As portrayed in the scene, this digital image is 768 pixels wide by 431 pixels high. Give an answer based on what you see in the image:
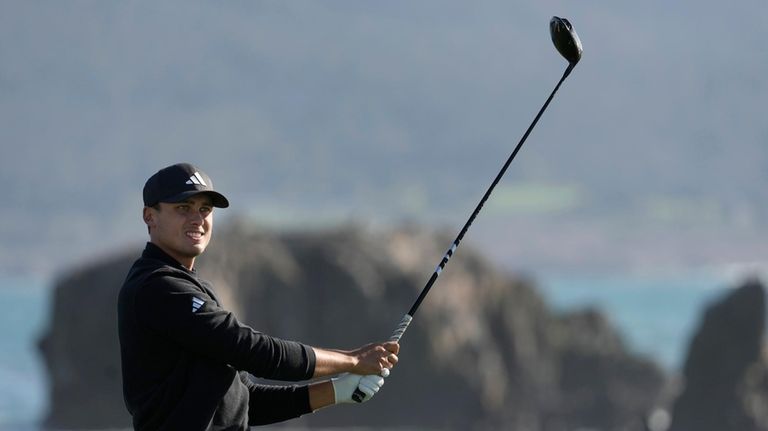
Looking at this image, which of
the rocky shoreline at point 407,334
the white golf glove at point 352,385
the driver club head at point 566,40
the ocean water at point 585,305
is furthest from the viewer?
the ocean water at point 585,305

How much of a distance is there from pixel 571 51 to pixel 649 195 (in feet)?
607

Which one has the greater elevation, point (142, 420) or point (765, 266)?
point (142, 420)

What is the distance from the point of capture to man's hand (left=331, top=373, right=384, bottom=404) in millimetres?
6556

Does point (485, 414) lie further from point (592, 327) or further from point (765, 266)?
point (765, 266)

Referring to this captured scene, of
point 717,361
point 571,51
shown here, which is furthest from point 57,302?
point 571,51

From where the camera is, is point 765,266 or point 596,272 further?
point 596,272

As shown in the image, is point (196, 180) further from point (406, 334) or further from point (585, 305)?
point (585, 305)

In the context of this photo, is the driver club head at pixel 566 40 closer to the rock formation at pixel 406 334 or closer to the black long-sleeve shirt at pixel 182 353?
the black long-sleeve shirt at pixel 182 353

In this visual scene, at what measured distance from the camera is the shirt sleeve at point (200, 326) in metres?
6.14

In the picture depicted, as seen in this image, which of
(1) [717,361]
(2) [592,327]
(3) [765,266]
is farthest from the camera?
(3) [765,266]

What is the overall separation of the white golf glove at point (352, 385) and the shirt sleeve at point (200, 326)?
1.30 feet

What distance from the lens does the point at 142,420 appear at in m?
6.22

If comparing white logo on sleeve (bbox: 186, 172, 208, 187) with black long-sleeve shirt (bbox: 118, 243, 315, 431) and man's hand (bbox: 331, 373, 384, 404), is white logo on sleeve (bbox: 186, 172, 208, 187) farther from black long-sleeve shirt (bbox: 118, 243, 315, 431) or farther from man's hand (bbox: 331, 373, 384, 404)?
man's hand (bbox: 331, 373, 384, 404)

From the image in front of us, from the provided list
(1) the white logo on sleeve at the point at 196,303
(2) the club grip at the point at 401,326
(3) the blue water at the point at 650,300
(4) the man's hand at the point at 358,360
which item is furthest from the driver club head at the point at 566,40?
(3) the blue water at the point at 650,300
